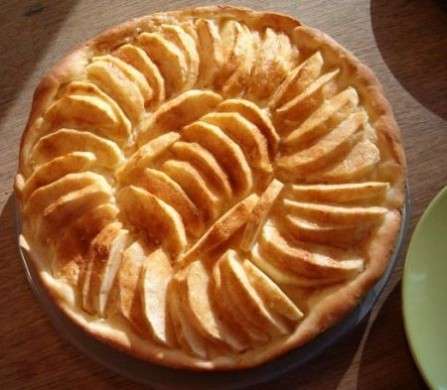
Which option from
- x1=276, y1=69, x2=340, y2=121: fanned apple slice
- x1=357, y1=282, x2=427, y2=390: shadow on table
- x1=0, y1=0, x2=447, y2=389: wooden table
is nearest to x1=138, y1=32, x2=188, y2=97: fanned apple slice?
x1=276, y1=69, x2=340, y2=121: fanned apple slice

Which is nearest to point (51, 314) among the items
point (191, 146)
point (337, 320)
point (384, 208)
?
point (191, 146)

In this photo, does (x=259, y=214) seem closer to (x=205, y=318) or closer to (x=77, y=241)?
(x=205, y=318)

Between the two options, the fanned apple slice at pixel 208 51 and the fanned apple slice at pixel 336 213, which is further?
the fanned apple slice at pixel 208 51

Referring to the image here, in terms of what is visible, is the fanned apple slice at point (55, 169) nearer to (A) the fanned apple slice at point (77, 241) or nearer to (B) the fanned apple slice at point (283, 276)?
(A) the fanned apple slice at point (77, 241)

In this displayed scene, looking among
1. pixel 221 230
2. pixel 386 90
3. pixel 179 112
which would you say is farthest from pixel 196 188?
pixel 386 90

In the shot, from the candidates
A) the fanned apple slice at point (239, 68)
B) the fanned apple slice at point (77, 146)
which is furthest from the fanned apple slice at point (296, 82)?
the fanned apple slice at point (77, 146)
